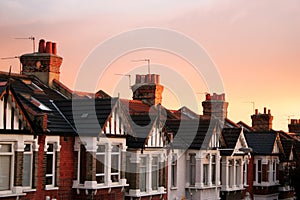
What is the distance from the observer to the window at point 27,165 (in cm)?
2136

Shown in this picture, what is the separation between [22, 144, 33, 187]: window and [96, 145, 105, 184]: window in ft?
10.5

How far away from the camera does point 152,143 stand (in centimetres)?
2708

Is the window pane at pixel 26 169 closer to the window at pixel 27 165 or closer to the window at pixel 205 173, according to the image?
the window at pixel 27 165

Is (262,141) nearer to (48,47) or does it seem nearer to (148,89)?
(148,89)

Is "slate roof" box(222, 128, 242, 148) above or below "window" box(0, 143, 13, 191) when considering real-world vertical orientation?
above

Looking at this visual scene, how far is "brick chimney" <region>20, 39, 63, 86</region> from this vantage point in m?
29.4

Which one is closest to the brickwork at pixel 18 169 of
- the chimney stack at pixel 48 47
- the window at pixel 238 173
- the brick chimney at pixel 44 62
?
the brick chimney at pixel 44 62

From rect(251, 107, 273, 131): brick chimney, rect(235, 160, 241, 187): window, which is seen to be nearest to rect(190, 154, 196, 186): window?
rect(235, 160, 241, 187): window

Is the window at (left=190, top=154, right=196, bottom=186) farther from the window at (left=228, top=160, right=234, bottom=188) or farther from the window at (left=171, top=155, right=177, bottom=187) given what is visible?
the window at (left=228, top=160, right=234, bottom=188)

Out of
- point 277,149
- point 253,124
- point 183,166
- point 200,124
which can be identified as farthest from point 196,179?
point 253,124

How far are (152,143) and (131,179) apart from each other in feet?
6.85

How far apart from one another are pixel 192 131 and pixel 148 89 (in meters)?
5.65

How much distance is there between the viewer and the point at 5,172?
20.4m

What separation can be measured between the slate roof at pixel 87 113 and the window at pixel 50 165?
1.40 metres
